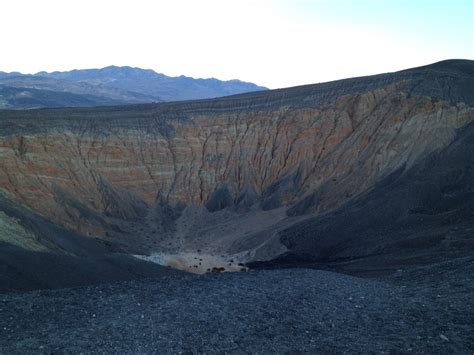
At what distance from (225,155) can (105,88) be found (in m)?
102

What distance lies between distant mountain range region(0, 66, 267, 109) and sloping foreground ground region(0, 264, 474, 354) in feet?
257

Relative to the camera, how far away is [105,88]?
135 meters

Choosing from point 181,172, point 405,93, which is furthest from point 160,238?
point 405,93

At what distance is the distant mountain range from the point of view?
94.1m

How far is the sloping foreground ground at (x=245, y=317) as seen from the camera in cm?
1080

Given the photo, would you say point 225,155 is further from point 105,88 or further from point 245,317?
point 105,88

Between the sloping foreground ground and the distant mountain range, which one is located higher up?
the distant mountain range

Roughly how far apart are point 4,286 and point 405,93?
100ft

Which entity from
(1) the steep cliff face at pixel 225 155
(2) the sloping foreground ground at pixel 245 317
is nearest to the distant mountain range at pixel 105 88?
(1) the steep cliff face at pixel 225 155

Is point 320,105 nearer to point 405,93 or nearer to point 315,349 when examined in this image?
point 405,93

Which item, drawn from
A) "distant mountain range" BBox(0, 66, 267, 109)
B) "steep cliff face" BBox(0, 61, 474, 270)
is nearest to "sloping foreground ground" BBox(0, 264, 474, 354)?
"steep cliff face" BBox(0, 61, 474, 270)

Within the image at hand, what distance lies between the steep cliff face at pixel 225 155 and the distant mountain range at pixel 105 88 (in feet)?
168

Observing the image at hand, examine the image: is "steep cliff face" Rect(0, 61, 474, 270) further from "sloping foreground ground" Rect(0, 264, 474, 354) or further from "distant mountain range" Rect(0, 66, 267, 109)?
"distant mountain range" Rect(0, 66, 267, 109)

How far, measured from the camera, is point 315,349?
1072cm
